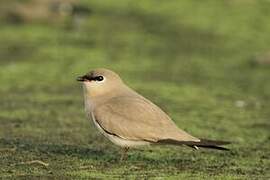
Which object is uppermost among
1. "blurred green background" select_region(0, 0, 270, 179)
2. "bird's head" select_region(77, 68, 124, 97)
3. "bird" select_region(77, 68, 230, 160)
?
"bird's head" select_region(77, 68, 124, 97)

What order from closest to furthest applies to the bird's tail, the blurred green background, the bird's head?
the bird's tail → the bird's head → the blurred green background

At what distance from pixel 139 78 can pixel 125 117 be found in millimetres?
6557

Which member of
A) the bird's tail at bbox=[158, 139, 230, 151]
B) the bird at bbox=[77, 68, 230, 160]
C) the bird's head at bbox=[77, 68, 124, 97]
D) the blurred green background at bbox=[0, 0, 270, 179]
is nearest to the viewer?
the bird's tail at bbox=[158, 139, 230, 151]

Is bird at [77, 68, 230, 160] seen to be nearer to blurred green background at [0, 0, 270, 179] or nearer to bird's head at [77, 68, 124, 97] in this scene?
bird's head at [77, 68, 124, 97]

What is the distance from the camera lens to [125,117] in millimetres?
6660

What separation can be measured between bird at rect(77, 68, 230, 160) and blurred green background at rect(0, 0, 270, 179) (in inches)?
11.1

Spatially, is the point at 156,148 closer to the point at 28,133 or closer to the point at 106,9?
the point at 28,133

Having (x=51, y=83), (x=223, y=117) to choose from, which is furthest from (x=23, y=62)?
(x=223, y=117)

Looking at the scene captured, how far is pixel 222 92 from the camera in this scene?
12320 mm

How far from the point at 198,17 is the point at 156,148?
1072cm

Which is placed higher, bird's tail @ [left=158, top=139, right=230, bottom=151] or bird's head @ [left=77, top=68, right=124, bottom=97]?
bird's head @ [left=77, top=68, right=124, bottom=97]

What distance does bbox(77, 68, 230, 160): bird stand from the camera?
255 inches

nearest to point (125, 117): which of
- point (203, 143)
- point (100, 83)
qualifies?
point (100, 83)

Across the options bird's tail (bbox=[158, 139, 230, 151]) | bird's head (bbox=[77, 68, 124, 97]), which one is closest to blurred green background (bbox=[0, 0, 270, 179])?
bird's tail (bbox=[158, 139, 230, 151])
